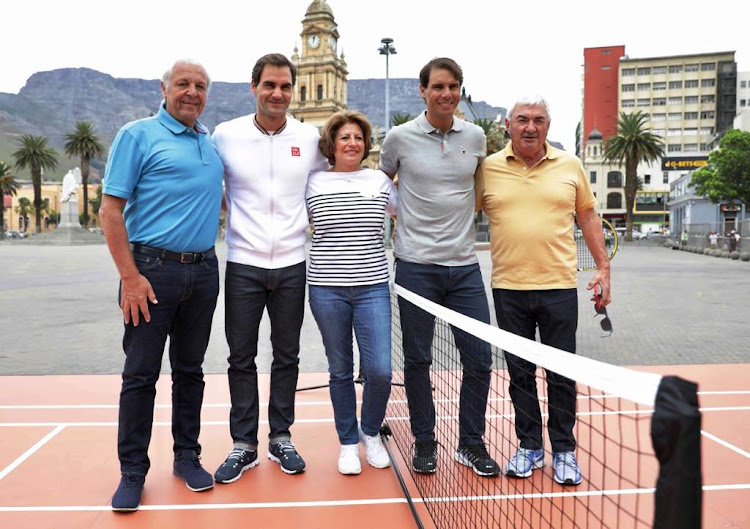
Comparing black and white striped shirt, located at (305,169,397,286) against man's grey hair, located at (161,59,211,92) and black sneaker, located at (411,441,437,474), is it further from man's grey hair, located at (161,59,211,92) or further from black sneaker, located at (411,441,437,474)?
black sneaker, located at (411,441,437,474)

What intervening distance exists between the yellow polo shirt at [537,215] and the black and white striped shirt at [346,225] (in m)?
0.70

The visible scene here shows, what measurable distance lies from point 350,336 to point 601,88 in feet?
371

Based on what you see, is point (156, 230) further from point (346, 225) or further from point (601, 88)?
point (601, 88)

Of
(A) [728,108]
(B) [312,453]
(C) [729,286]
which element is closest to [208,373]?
(B) [312,453]

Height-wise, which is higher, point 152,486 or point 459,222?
point 459,222

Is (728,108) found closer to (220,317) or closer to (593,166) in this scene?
(593,166)

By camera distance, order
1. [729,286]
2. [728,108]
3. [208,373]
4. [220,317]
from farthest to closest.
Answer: [728,108], [729,286], [220,317], [208,373]

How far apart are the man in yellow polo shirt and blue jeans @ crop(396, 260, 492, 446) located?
0.17 m

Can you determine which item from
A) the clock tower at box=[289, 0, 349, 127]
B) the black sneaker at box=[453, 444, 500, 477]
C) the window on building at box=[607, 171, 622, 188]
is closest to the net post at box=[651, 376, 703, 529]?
the black sneaker at box=[453, 444, 500, 477]

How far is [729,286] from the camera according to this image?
16578 millimetres

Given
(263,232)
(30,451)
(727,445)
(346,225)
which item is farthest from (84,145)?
(727,445)

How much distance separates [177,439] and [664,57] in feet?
372

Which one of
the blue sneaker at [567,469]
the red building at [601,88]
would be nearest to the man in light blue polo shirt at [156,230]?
the blue sneaker at [567,469]

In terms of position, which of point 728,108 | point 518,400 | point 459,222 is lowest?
point 518,400
